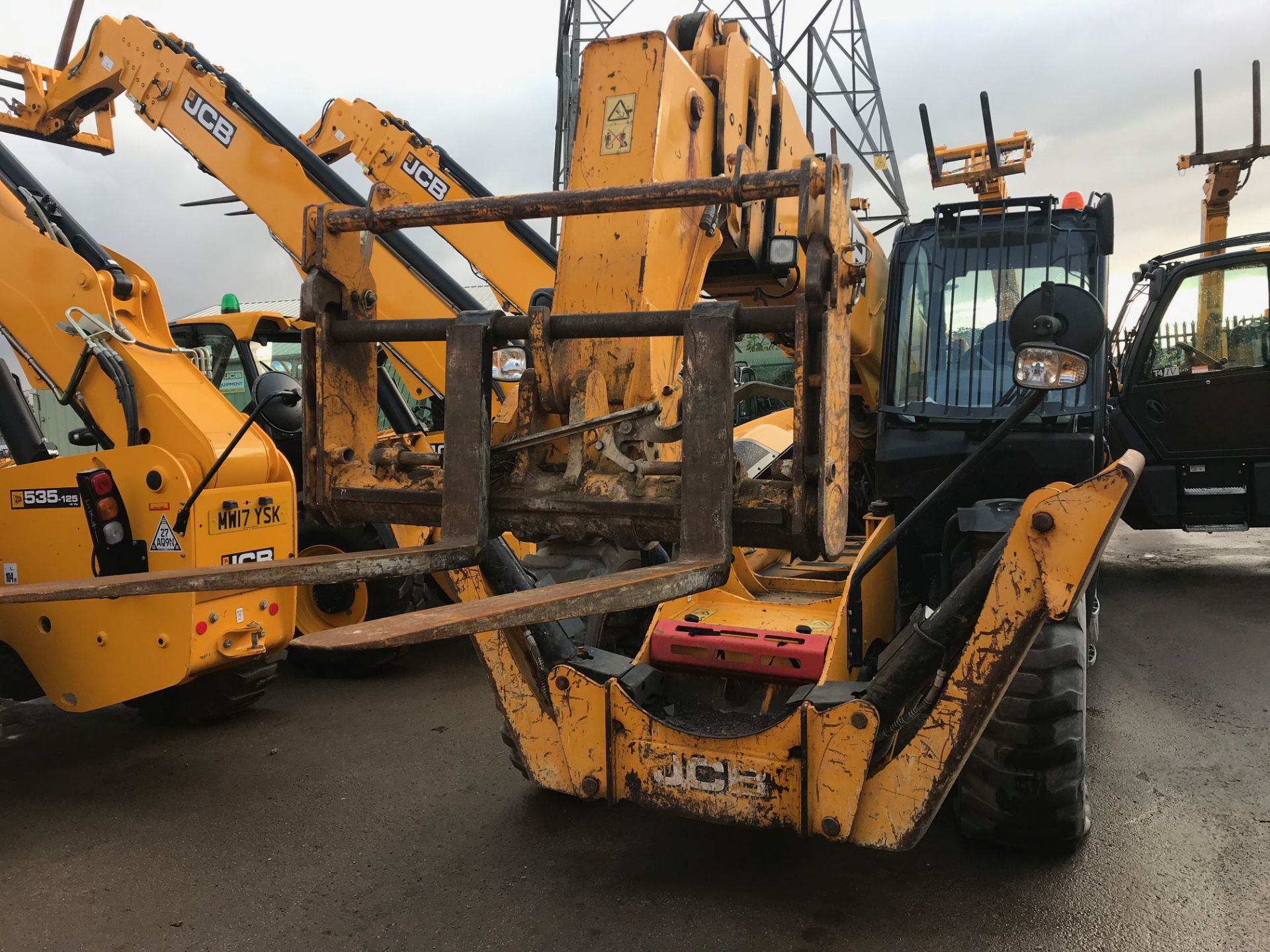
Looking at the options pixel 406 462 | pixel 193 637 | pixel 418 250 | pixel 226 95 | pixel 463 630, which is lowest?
pixel 193 637

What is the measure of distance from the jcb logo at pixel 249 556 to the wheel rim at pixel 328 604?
1.42 meters

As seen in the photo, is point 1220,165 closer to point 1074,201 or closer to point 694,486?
point 1074,201

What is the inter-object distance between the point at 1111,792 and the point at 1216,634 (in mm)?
3427

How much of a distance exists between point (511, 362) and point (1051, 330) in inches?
64.9

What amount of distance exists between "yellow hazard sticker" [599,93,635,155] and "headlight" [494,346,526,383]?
70cm

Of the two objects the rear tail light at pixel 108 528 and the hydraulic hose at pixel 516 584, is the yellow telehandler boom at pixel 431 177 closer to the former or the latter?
the rear tail light at pixel 108 528

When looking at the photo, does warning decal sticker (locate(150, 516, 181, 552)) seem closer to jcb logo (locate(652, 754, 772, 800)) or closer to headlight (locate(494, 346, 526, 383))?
headlight (locate(494, 346, 526, 383))

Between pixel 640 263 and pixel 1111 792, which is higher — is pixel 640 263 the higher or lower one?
the higher one

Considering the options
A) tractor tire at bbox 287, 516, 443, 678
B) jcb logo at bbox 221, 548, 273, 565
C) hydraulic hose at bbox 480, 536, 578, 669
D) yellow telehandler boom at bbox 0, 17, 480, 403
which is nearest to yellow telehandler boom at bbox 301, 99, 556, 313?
yellow telehandler boom at bbox 0, 17, 480, 403

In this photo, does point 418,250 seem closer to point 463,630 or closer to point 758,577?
point 758,577

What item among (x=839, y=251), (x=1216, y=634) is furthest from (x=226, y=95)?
(x=1216, y=634)

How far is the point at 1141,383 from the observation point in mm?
7691

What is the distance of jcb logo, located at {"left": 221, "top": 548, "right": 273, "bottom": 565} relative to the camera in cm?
433

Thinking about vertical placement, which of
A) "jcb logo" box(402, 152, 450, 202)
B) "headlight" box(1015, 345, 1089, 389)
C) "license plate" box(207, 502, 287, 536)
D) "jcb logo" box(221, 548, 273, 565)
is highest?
"jcb logo" box(402, 152, 450, 202)
